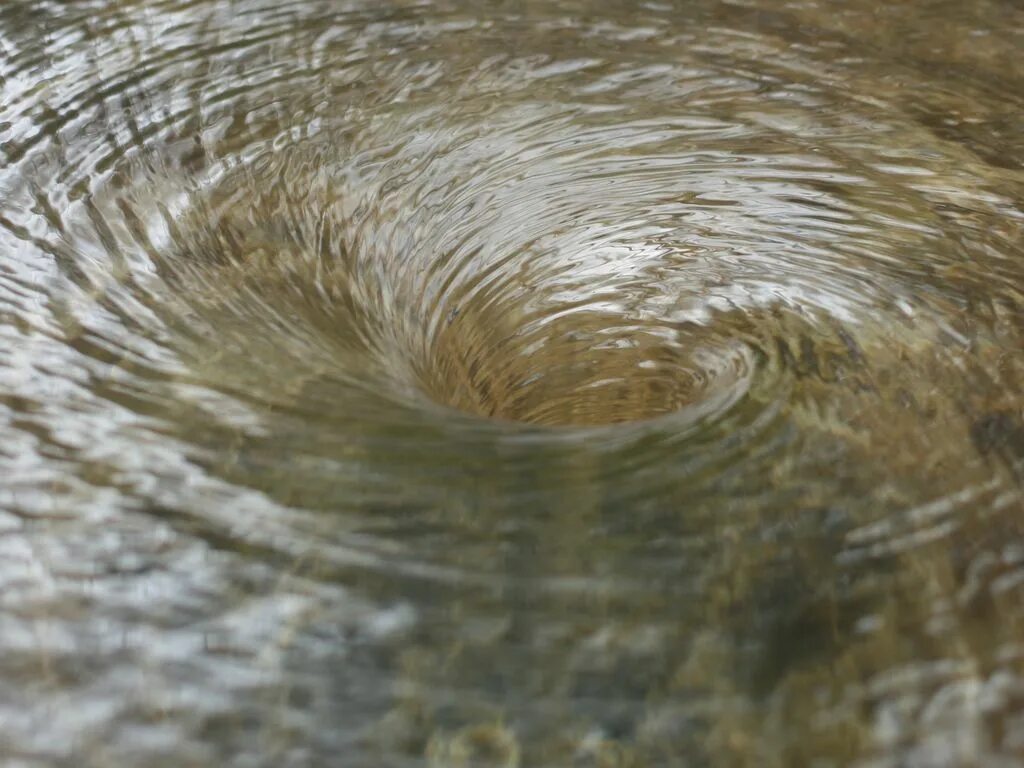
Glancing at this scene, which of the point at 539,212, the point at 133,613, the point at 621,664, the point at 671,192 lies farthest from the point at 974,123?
the point at 133,613

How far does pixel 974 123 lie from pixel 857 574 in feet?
2.36

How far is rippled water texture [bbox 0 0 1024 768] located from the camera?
2.02ft

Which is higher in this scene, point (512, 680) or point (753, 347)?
point (753, 347)

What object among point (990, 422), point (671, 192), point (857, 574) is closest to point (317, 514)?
point (857, 574)

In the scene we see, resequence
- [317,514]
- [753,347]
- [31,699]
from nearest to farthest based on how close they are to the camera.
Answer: [31,699] → [317,514] → [753,347]

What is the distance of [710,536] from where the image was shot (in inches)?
27.7

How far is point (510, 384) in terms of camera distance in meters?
1.06

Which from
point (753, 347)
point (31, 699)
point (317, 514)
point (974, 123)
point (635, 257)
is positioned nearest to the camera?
point (31, 699)

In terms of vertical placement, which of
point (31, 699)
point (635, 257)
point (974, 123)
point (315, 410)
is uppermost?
point (974, 123)

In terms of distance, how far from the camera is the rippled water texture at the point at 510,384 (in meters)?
0.61

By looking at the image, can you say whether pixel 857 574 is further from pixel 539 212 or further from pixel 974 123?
pixel 974 123

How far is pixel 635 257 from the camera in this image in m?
1.10

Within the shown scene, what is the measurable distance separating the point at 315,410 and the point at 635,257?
425 mm

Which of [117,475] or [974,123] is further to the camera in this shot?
[974,123]
